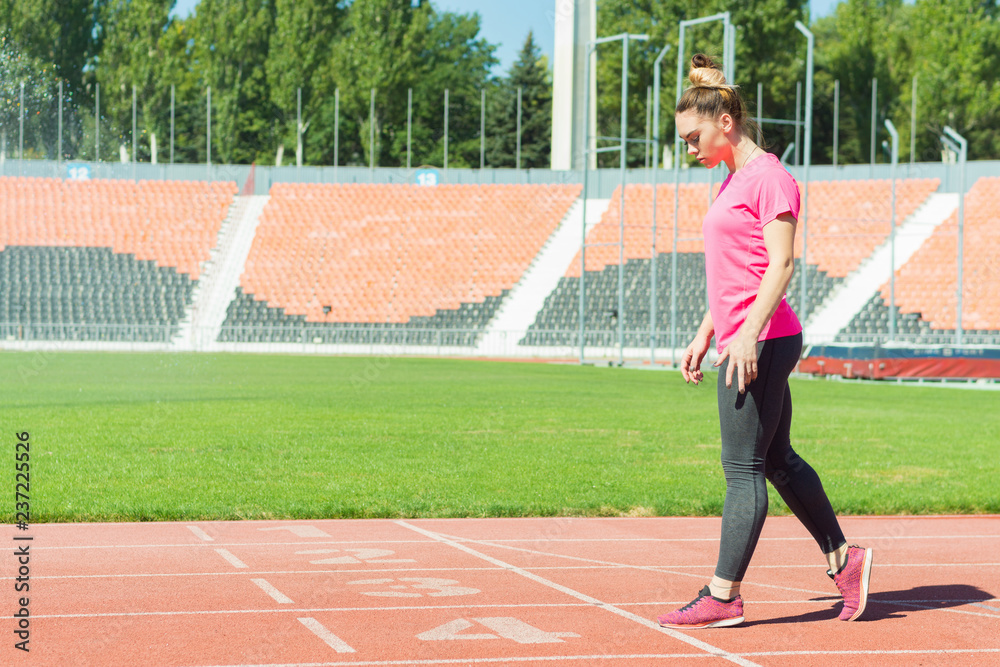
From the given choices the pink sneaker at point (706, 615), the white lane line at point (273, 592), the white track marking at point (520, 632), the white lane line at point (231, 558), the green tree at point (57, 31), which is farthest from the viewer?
the green tree at point (57, 31)

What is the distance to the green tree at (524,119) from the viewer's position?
2625 inches

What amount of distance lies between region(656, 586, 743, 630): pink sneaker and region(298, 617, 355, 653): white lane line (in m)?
1.37

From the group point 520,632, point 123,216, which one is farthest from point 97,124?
point 520,632

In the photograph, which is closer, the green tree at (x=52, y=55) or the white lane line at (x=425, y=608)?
the white lane line at (x=425, y=608)

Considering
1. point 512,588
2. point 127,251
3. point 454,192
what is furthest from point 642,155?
point 512,588

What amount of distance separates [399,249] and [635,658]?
44.4m

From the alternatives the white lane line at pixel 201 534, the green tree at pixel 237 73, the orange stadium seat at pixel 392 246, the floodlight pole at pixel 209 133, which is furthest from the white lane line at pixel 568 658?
the green tree at pixel 237 73

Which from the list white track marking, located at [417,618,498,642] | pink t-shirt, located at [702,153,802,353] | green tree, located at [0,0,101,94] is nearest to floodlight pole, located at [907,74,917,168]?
green tree, located at [0,0,101,94]

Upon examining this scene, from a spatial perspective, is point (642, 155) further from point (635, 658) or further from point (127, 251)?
point (635, 658)

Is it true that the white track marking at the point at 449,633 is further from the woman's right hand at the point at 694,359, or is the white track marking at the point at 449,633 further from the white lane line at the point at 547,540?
the white lane line at the point at 547,540

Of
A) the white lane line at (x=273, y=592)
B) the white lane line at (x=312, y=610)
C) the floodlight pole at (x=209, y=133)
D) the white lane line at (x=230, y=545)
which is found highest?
the floodlight pole at (x=209, y=133)

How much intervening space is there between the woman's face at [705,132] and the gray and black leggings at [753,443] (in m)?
0.87

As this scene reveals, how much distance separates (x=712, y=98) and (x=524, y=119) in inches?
2464

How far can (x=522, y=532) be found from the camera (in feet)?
26.1
